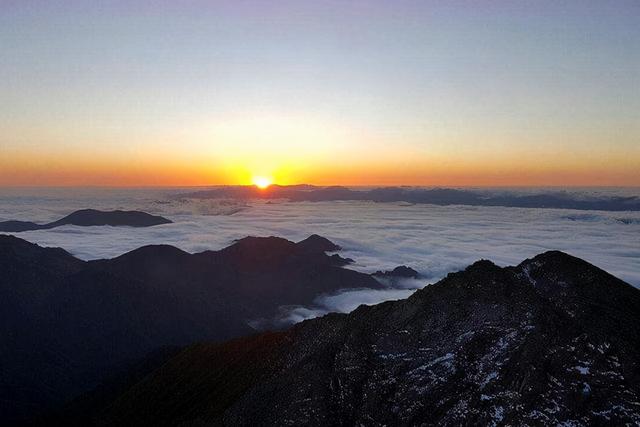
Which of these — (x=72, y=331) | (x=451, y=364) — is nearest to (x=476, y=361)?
(x=451, y=364)

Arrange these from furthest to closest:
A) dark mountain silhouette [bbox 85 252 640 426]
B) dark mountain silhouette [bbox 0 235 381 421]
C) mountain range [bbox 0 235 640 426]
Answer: dark mountain silhouette [bbox 0 235 381 421] → mountain range [bbox 0 235 640 426] → dark mountain silhouette [bbox 85 252 640 426]

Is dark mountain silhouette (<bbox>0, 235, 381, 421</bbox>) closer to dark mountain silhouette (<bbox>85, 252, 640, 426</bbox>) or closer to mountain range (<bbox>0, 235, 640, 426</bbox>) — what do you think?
mountain range (<bbox>0, 235, 640, 426</bbox>)

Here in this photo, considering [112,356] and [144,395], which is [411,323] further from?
[112,356]

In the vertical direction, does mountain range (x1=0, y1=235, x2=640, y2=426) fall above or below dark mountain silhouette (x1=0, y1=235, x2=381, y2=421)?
above

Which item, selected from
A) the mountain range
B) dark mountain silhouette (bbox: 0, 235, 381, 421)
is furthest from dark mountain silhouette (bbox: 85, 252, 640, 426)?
dark mountain silhouette (bbox: 0, 235, 381, 421)

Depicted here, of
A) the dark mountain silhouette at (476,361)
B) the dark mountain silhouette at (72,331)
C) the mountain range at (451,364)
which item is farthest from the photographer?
the dark mountain silhouette at (72,331)

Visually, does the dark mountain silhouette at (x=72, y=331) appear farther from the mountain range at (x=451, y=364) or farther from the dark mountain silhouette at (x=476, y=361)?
the dark mountain silhouette at (x=476, y=361)

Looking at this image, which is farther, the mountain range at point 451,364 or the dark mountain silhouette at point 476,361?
the mountain range at point 451,364

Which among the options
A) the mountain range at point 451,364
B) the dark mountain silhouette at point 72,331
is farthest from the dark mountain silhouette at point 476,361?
the dark mountain silhouette at point 72,331
